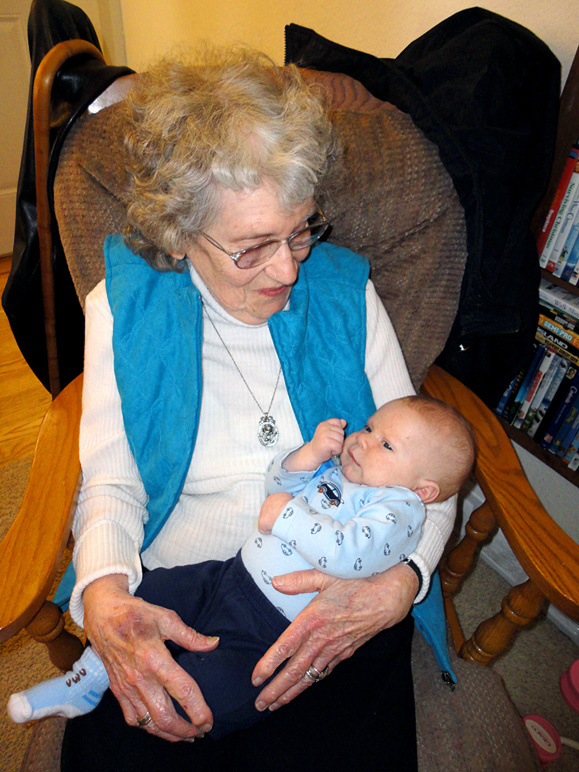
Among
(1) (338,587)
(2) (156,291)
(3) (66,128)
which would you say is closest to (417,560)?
(1) (338,587)

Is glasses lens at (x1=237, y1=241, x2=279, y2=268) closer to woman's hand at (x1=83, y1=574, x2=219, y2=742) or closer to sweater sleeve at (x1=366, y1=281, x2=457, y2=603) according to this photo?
sweater sleeve at (x1=366, y1=281, x2=457, y2=603)

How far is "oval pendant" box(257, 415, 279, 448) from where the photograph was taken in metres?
1.18

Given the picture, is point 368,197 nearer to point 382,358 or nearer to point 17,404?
point 382,358

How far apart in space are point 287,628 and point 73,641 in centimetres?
47

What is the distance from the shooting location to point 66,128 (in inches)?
47.2

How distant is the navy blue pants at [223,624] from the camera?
0.90 metres

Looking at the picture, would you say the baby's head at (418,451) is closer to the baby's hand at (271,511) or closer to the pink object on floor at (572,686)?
the baby's hand at (271,511)

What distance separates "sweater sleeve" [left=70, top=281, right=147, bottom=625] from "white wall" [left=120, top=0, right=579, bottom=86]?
721 mm

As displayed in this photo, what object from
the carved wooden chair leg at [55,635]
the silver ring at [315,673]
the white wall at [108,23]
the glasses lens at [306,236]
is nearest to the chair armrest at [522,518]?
the silver ring at [315,673]

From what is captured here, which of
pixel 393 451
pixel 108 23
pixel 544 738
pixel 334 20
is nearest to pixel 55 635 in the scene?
pixel 393 451

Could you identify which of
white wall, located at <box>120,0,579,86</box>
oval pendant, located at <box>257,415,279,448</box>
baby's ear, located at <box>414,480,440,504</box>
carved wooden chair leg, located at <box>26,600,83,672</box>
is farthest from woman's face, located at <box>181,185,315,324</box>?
carved wooden chair leg, located at <box>26,600,83,672</box>

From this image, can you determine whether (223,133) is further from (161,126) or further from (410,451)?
Result: (410,451)

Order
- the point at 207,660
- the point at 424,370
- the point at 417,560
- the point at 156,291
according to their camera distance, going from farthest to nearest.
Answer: the point at 424,370
the point at 156,291
the point at 417,560
the point at 207,660

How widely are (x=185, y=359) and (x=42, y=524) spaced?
0.43 meters
